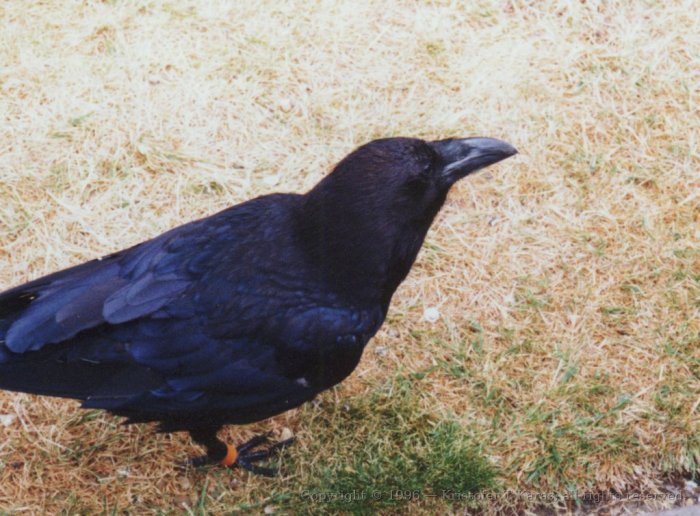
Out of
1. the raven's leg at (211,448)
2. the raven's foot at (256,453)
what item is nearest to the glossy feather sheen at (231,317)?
the raven's leg at (211,448)

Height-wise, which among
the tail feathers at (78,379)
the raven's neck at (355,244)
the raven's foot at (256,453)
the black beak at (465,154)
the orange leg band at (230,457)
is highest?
the black beak at (465,154)

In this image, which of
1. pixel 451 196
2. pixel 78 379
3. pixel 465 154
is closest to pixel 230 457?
pixel 78 379

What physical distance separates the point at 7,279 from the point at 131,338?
1.70 meters

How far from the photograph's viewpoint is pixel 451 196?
15.3ft

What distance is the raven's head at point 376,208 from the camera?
115 inches

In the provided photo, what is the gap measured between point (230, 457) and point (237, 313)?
1099mm

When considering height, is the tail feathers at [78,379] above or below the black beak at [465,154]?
below

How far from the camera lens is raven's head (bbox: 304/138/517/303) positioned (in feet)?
9.58

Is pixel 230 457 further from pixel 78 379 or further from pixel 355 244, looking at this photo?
pixel 355 244

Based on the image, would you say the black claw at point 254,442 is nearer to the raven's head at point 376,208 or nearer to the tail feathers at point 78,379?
the tail feathers at point 78,379

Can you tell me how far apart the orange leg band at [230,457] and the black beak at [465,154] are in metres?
1.85

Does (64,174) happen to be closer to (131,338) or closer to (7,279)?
(7,279)

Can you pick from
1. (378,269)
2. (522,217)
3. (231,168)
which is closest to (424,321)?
(522,217)

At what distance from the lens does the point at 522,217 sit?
15.0ft
